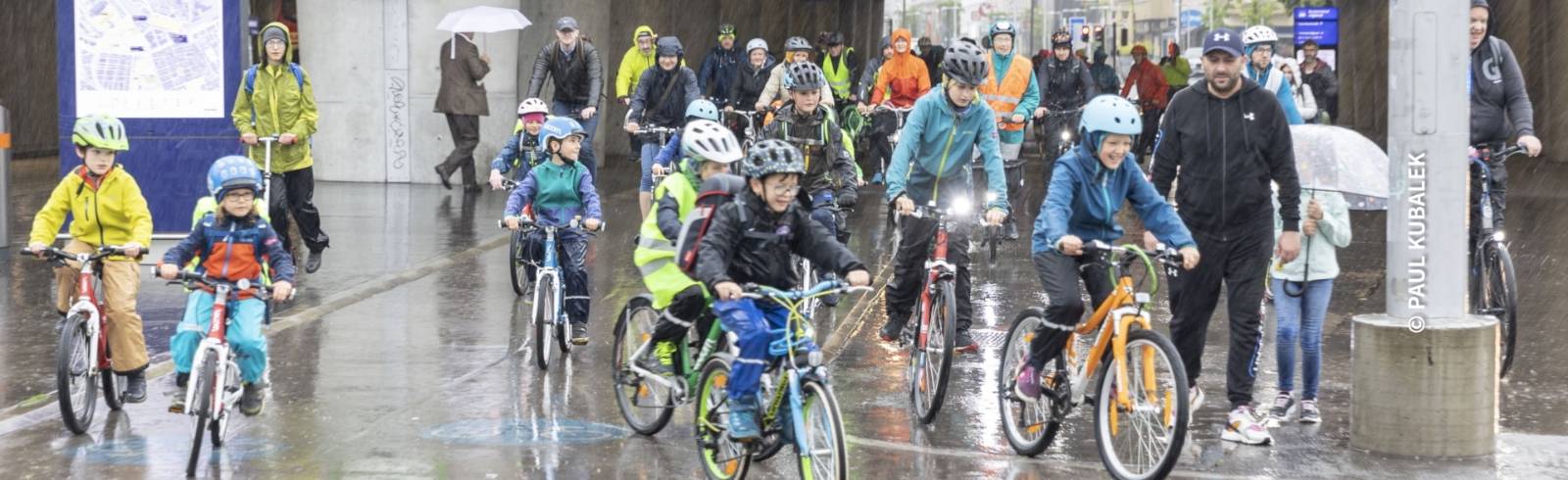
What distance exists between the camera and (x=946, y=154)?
31.6 feet

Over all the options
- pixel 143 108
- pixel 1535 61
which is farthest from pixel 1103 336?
pixel 1535 61

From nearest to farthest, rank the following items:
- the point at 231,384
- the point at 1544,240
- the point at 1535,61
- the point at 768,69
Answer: the point at 231,384, the point at 1544,240, the point at 768,69, the point at 1535,61

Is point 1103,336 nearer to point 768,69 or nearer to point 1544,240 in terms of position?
Answer: point 1544,240

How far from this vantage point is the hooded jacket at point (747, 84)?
62.1 feet

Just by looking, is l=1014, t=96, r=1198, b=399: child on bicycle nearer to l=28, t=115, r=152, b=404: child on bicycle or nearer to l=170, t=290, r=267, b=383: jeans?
l=170, t=290, r=267, b=383: jeans

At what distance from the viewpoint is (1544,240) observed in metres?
15.7

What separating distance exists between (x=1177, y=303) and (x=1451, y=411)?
3.87 ft

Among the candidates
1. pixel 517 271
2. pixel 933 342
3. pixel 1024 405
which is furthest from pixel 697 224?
pixel 517 271

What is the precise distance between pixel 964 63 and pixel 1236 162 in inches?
62.6

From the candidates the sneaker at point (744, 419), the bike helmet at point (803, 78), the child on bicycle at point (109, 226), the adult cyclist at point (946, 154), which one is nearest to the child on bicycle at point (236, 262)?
the child on bicycle at point (109, 226)

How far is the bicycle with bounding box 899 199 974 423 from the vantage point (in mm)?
8516

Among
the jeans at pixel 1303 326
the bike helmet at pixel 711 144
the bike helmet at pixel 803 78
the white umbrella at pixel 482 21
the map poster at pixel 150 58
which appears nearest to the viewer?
the bike helmet at pixel 711 144

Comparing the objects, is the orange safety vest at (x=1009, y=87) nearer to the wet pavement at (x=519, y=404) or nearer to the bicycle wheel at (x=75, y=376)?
the wet pavement at (x=519, y=404)

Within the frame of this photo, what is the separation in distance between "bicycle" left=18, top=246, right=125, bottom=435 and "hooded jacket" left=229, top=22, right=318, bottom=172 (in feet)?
15.6
